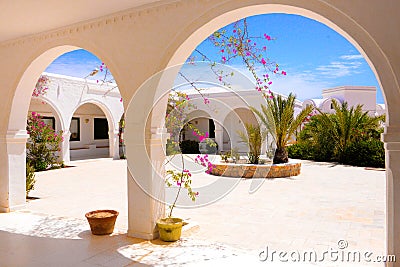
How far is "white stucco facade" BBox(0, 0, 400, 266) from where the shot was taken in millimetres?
3115

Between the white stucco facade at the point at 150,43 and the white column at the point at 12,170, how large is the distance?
3.06 feet

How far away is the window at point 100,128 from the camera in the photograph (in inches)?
814

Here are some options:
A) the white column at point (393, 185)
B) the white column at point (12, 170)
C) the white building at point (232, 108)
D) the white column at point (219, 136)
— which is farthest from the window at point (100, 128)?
the white column at point (393, 185)

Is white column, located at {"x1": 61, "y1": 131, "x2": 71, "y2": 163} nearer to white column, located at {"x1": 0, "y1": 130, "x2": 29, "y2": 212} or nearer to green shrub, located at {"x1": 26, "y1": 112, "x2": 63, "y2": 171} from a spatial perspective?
green shrub, located at {"x1": 26, "y1": 112, "x2": 63, "y2": 171}

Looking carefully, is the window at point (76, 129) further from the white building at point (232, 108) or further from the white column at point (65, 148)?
the white building at point (232, 108)

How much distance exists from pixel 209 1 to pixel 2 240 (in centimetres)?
431

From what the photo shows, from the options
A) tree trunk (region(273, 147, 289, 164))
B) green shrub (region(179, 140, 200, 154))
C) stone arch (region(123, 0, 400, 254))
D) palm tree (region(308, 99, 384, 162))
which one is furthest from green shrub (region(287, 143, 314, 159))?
stone arch (region(123, 0, 400, 254))

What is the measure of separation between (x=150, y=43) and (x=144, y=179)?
1.87 meters

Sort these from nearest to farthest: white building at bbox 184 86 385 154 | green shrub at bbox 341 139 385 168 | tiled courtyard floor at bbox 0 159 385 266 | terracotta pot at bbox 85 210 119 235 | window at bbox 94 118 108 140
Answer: tiled courtyard floor at bbox 0 159 385 266
terracotta pot at bbox 85 210 119 235
green shrub at bbox 341 139 385 168
white building at bbox 184 86 385 154
window at bbox 94 118 108 140

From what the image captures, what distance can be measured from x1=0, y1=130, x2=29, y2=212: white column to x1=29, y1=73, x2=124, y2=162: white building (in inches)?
226

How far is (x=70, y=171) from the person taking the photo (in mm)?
13109

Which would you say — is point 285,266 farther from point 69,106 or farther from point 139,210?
point 69,106

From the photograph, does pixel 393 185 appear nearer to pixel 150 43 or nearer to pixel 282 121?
pixel 150 43

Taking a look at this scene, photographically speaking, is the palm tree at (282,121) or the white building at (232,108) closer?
the palm tree at (282,121)
